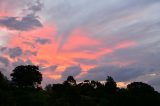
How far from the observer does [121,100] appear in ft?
341

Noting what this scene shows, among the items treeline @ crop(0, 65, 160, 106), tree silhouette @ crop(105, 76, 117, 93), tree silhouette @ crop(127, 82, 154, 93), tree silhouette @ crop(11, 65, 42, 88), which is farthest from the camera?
tree silhouette @ crop(11, 65, 42, 88)

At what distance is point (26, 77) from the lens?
17725 centimetres

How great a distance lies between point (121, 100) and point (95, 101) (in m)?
18.3

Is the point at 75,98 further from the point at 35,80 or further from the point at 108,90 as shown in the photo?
the point at 35,80

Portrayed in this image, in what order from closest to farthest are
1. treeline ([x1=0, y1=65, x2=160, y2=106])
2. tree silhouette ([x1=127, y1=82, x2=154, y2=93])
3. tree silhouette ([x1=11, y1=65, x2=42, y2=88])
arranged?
1. treeline ([x1=0, y1=65, x2=160, y2=106])
2. tree silhouette ([x1=127, y1=82, x2=154, y2=93])
3. tree silhouette ([x1=11, y1=65, x2=42, y2=88])

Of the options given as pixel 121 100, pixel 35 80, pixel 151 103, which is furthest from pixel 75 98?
pixel 35 80

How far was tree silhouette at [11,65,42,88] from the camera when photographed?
573 feet

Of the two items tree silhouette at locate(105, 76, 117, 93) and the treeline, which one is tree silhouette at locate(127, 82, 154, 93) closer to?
the treeline

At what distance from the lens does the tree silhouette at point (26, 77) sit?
175m

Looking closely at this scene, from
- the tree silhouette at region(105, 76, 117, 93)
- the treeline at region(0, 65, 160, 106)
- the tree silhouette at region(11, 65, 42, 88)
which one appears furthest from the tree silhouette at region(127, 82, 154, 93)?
the tree silhouette at region(11, 65, 42, 88)

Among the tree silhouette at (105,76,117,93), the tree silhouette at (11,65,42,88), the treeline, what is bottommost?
the treeline

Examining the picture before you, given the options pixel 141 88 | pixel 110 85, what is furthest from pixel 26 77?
pixel 141 88

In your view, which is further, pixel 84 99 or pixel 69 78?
pixel 69 78

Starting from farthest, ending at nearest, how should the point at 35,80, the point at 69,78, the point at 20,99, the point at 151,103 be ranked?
the point at 35,80, the point at 69,78, the point at 20,99, the point at 151,103
